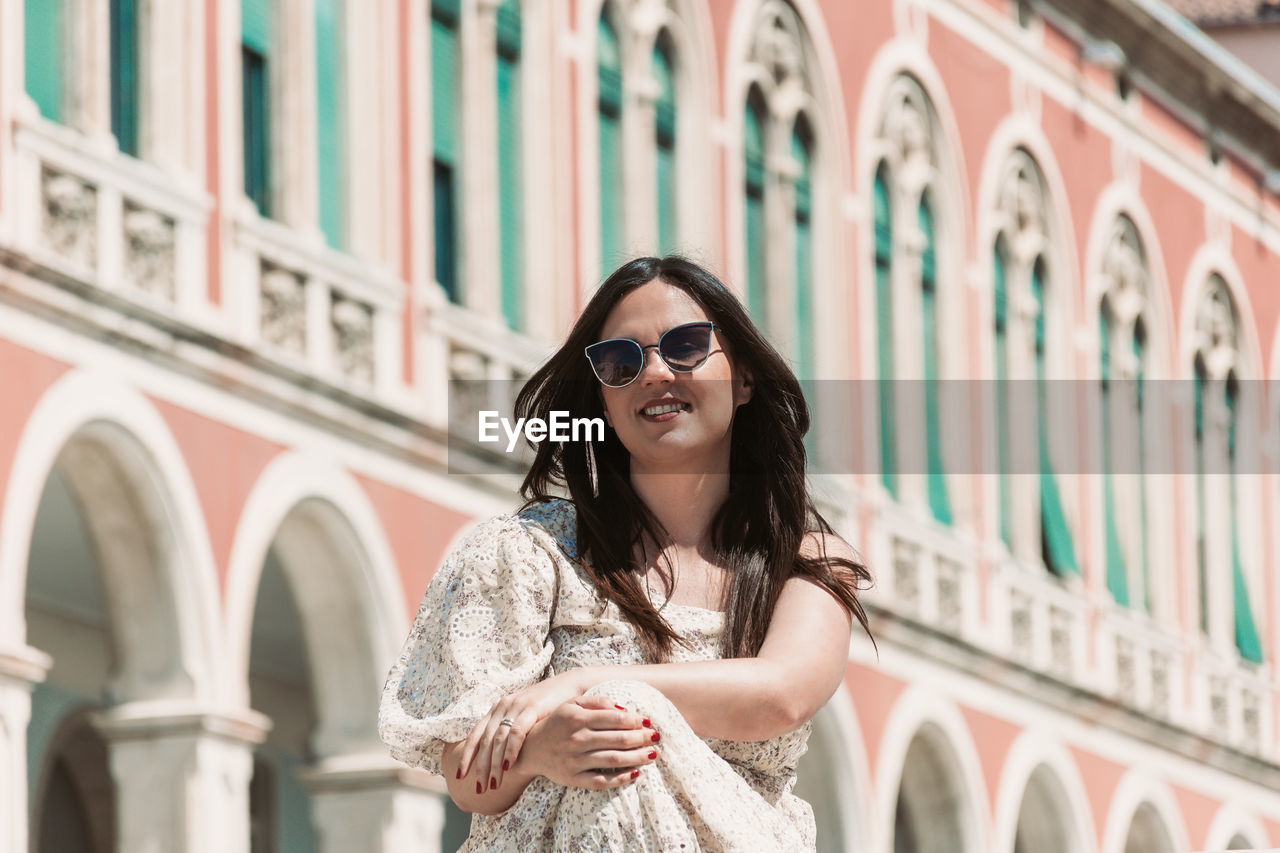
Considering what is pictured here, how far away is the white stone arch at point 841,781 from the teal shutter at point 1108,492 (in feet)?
16.3

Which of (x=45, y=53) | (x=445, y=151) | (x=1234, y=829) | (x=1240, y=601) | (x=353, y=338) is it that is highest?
(x=445, y=151)

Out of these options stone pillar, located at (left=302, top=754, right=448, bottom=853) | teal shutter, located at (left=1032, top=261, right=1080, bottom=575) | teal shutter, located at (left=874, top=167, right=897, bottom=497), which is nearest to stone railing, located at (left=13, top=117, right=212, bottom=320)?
stone pillar, located at (left=302, top=754, right=448, bottom=853)

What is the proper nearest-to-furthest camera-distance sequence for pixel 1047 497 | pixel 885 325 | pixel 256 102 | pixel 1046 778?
1. pixel 256 102
2. pixel 885 325
3. pixel 1046 778
4. pixel 1047 497

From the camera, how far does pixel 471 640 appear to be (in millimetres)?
2930

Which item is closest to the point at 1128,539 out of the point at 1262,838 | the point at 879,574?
the point at 1262,838

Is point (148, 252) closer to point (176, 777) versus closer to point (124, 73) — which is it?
point (124, 73)

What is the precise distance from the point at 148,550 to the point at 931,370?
8.79m

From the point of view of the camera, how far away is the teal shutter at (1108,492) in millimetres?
21344

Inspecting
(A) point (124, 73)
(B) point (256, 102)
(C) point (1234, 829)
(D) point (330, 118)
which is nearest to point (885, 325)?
(C) point (1234, 829)

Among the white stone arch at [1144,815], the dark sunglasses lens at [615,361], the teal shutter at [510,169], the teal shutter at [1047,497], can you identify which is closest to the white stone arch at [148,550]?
the teal shutter at [510,169]

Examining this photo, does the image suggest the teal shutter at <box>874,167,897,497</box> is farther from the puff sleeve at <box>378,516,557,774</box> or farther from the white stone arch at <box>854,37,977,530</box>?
the puff sleeve at <box>378,516,557,774</box>

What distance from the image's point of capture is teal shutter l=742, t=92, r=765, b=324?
56.9ft

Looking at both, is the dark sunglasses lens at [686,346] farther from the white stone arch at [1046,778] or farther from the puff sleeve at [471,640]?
the white stone arch at [1046,778]

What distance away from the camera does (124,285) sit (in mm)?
11164
